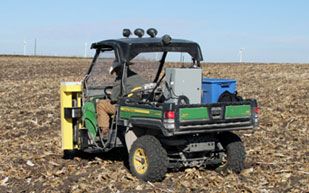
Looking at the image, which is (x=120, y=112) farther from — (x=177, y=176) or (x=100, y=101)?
(x=177, y=176)

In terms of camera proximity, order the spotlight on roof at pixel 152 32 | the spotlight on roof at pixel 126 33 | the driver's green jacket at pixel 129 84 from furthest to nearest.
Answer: the spotlight on roof at pixel 126 33 < the spotlight on roof at pixel 152 32 < the driver's green jacket at pixel 129 84

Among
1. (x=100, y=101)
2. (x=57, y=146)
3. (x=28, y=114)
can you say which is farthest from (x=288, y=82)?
(x=100, y=101)

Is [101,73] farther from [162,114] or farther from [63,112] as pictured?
[162,114]

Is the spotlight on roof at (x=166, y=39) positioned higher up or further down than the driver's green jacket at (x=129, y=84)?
higher up

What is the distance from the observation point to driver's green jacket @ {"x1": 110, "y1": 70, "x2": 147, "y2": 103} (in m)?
8.91

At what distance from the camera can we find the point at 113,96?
894cm

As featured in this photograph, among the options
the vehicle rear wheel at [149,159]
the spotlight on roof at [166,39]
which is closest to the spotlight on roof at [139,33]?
the spotlight on roof at [166,39]

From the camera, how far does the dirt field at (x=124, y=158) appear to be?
810 centimetres

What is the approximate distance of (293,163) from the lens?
9305 mm

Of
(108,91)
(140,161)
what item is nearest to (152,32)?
(108,91)

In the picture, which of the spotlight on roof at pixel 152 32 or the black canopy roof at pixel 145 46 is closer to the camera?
the black canopy roof at pixel 145 46

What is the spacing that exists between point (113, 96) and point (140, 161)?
1145mm

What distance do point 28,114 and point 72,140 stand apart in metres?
6.48

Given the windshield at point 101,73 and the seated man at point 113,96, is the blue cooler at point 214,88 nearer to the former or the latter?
the seated man at point 113,96
